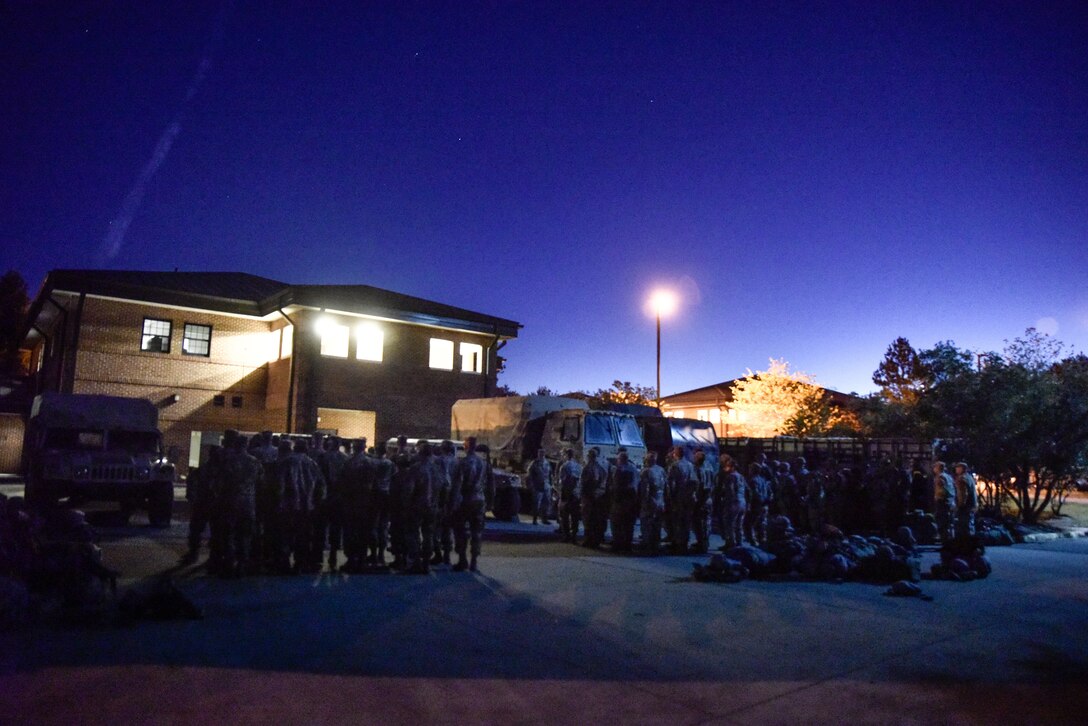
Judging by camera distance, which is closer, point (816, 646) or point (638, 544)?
point (816, 646)

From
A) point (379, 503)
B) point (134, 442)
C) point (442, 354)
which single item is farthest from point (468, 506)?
point (442, 354)

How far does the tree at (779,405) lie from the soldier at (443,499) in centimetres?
2968

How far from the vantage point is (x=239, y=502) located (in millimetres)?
8859

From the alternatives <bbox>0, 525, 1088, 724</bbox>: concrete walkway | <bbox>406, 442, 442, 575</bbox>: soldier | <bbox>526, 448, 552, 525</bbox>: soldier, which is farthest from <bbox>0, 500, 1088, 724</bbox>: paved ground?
<bbox>526, 448, 552, 525</bbox>: soldier

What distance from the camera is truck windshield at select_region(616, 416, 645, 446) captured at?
57.4ft

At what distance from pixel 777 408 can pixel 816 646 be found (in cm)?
3423

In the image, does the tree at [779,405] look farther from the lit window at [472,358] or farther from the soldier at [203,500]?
the soldier at [203,500]

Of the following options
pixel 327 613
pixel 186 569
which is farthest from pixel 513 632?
pixel 186 569

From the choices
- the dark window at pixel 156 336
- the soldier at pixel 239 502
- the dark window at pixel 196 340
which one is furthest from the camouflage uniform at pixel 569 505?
the dark window at pixel 156 336

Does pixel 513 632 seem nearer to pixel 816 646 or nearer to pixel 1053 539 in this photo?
pixel 816 646

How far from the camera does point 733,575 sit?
929cm

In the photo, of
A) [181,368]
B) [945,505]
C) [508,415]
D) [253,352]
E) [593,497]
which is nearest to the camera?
[593,497]

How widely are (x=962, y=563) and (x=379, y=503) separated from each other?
26.0ft

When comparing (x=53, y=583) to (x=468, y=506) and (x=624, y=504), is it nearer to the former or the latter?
(x=468, y=506)
